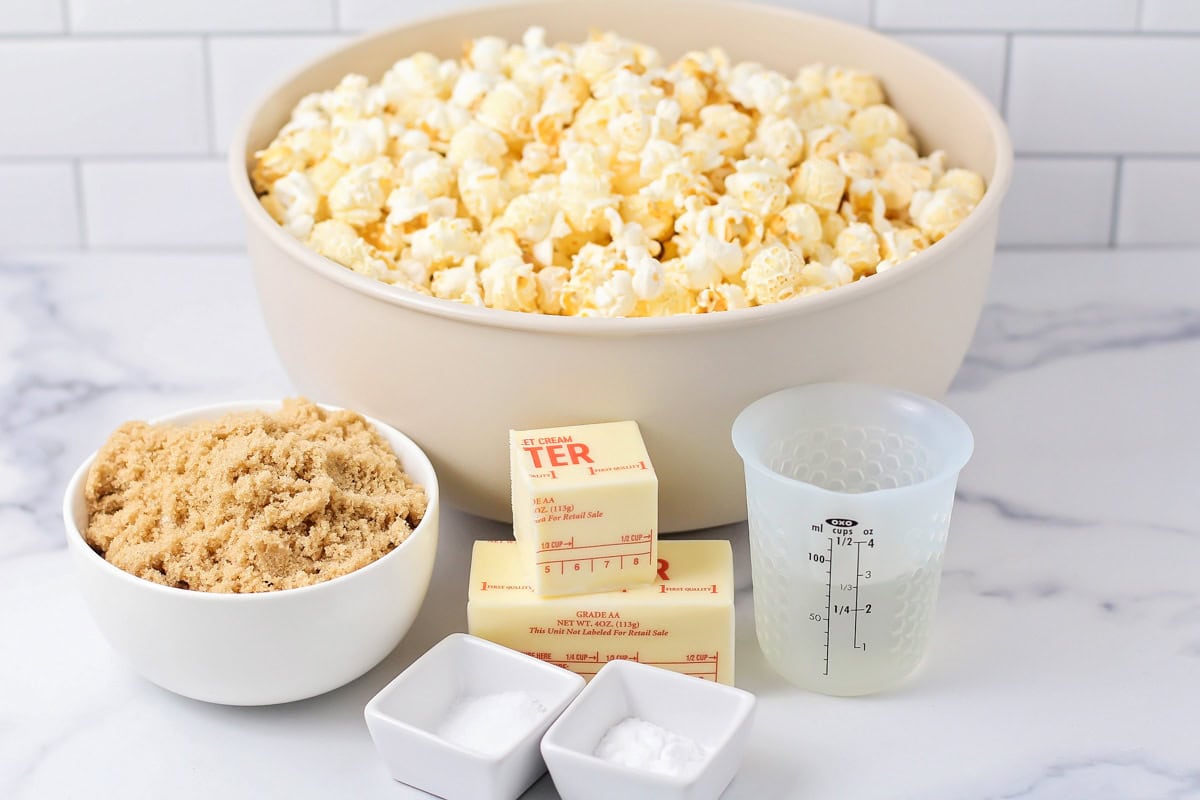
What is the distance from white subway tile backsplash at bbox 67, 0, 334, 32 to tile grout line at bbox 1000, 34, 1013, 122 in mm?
711

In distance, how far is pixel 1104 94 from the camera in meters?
1.52

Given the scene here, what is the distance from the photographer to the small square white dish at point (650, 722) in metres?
0.82

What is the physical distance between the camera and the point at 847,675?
0.96m

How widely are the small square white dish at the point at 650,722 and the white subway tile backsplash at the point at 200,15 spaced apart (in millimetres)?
876

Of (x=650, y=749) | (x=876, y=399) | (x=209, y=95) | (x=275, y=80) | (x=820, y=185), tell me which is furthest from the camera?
(x=209, y=95)

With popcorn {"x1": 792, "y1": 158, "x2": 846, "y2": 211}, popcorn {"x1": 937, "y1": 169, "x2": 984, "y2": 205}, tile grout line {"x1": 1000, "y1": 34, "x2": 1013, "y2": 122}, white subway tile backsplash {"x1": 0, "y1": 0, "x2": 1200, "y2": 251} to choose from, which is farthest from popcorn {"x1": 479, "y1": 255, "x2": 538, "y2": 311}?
tile grout line {"x1": 1000, "y1": 34, "x2": 1013, "y2": 122}

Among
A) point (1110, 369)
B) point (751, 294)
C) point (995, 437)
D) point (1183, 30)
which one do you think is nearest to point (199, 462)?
point (751, 294)

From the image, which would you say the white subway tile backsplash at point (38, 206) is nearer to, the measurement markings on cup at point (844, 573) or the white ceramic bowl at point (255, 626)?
the white ceramic bowl at point (255, 626)

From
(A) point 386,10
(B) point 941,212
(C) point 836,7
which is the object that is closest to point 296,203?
(A) point 386,10

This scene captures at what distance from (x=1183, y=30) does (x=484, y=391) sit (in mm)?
932

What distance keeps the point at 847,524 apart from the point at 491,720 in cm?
26

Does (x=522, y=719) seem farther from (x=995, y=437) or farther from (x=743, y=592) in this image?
(x=995, y=437)

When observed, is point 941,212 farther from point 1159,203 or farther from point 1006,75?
point 1159,203

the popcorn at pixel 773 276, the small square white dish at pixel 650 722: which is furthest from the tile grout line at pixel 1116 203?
the small square white dish at pixel 650 722
